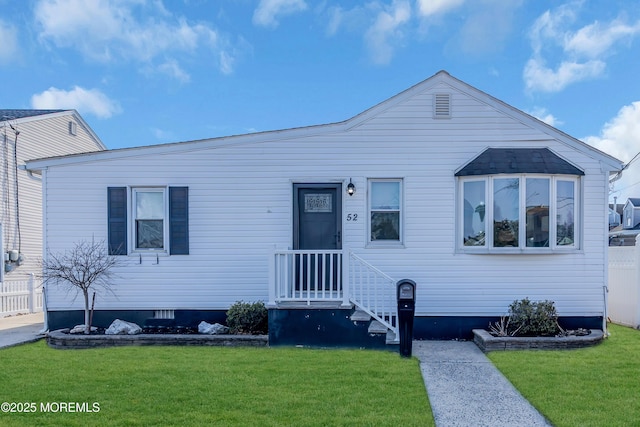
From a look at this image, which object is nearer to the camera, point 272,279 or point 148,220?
point 272,279

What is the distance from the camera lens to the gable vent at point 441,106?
285 inches

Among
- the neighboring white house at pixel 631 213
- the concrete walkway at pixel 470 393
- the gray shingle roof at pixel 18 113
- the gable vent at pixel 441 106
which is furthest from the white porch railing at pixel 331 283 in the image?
the neighboring white house at pixel 631 213

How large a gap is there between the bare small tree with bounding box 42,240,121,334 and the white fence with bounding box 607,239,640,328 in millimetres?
9811

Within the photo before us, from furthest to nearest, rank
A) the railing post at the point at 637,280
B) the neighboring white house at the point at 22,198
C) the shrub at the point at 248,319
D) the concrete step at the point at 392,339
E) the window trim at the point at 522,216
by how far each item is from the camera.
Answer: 1. the neighboring white house at the point at 22,198
2. the railing post at the point at 637,280
3. the window trim at the point at 522,216
4. the shrub at the point at 248,319
5. the concrete step at the point at 392,339

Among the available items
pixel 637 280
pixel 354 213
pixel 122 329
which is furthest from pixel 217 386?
pixel 637 280

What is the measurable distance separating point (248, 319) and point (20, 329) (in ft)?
15.5

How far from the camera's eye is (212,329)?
679cm

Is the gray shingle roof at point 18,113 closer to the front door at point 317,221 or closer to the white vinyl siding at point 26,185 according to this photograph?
the white vinyl siding at point 26,185

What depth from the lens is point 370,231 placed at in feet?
23.8

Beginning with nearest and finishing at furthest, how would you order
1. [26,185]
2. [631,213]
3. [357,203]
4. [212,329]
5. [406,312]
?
[406,312] < [212,329] < [357,203] < [26,185] < [631,213]

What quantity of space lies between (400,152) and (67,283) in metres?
6.49

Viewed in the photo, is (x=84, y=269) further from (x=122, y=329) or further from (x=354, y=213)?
(x=354, y=213)

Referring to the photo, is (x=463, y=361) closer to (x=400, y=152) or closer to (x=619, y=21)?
(x=400, y=152)

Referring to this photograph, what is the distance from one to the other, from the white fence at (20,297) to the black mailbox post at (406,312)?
8.52 meters
